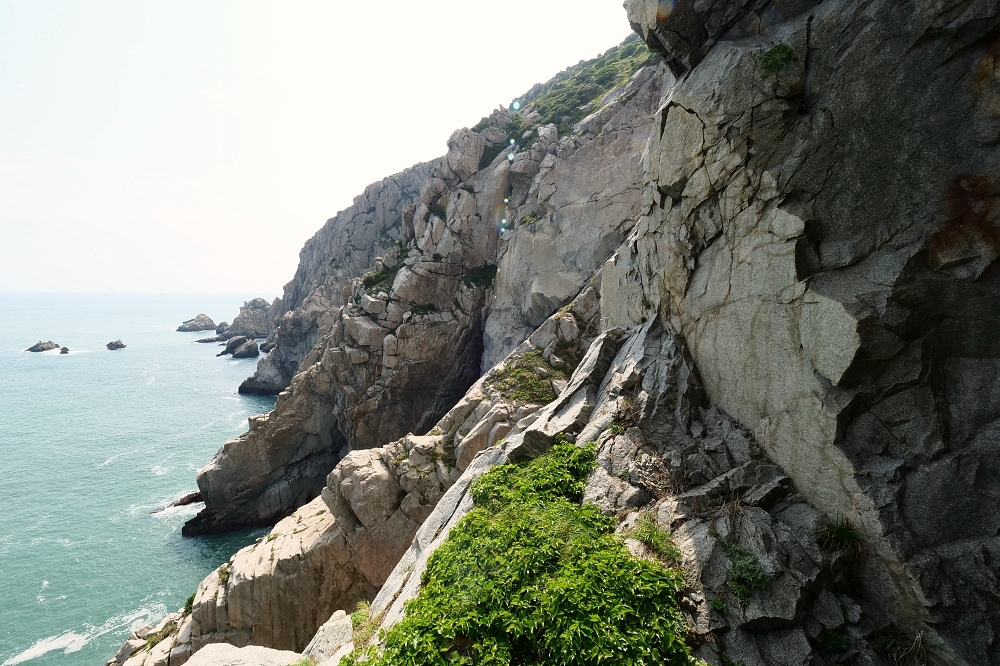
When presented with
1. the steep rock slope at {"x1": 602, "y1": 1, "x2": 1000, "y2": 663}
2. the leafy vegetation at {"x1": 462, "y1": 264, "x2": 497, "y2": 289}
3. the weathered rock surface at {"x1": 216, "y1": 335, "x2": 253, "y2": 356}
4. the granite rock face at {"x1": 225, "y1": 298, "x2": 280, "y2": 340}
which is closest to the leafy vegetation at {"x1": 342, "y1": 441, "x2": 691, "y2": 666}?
the steep rock slope at {"x1": 602, "y1": 1, "x2": 1000, "y2": 663}

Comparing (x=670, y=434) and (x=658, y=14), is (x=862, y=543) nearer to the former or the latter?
(x=670, y=434)

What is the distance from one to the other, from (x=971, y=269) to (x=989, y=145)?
2.39m

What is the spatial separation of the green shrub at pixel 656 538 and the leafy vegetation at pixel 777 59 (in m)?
11.4

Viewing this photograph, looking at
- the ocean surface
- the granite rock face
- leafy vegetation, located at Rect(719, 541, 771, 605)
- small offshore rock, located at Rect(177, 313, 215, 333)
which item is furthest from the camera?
small offshore rock, located at Rect(177, 313, 215, 333)

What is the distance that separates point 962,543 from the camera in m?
8.31

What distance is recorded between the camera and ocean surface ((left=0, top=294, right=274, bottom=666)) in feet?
96.2

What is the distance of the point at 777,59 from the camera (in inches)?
434

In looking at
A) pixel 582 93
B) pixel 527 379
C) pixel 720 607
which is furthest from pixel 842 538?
pixel 582 93

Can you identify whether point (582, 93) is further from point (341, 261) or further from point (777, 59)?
point (777, 59)

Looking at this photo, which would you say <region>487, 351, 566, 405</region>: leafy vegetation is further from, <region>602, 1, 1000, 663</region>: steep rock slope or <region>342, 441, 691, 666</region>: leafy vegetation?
<region>602, 1, 1000, 663</region>: steep rock slope

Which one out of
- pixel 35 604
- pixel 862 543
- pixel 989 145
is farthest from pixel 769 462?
pixel 35 604

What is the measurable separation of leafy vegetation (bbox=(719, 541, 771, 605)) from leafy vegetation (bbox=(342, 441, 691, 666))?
1.05 meters

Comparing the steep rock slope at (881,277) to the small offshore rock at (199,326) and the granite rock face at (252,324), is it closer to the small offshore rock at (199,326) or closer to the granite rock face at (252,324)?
the granite rock face at (252,324)

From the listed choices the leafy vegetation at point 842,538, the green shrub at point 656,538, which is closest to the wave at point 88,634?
the green shrub at point 656,538
